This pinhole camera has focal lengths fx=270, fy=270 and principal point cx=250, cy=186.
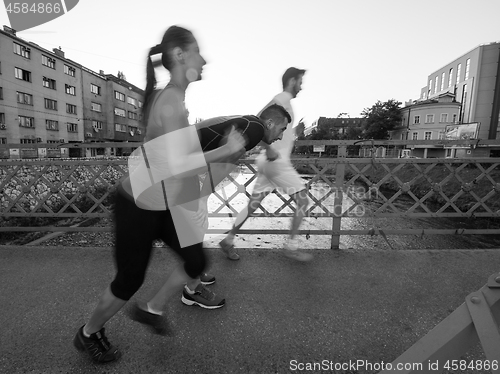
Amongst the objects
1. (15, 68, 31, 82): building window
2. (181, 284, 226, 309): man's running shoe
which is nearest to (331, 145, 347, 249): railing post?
(181, 284, 226, 309): man's running shoe

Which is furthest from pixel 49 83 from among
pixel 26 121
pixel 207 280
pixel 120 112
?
pixel 207 280

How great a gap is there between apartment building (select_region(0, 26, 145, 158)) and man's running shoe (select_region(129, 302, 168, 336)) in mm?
21421

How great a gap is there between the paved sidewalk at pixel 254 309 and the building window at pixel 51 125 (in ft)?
124

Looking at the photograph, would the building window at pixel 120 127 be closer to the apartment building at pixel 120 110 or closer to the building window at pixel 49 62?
the apartment building at pixel 120 110

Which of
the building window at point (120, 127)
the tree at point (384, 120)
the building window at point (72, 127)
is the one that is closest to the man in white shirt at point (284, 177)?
the building window at point (72, 127)

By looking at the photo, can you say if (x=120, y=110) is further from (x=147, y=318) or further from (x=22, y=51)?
(x=147, y=318)

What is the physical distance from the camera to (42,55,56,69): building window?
104ft

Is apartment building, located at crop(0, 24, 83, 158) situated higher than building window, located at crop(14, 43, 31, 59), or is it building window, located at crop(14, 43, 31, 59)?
building window, located at crop(14, 43, 31, 59)

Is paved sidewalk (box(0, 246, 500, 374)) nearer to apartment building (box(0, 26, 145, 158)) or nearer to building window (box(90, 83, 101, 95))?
apartment building (box(0, 26, 145, 158))

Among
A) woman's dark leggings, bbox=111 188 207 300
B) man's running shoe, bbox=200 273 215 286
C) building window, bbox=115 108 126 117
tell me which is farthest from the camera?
building window, bbox=115 108 126 117

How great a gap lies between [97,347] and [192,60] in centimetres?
174

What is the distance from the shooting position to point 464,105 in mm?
45000

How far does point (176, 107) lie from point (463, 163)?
3456 millimetres

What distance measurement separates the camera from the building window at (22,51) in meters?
28.2
